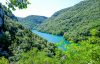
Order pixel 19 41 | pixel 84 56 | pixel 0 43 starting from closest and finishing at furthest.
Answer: pixel 84 56 → pixel 0 43 → pixel 19 41

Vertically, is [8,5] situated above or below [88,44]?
above

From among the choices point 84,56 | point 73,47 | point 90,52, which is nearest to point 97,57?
point 90,52

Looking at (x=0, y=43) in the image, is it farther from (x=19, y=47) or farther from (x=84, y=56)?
(x=84, y=56)

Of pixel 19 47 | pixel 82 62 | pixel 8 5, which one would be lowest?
pixel 19 47

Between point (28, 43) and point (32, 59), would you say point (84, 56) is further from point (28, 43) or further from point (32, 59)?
point (28, 43)

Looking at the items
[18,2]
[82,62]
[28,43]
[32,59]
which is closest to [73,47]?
[82,62]

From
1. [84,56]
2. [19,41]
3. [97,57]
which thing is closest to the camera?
[97,57]

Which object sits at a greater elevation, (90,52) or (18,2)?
(18,2)

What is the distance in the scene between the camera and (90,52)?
11828 mm

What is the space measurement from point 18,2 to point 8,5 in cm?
40

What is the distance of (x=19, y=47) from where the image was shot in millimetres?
99375

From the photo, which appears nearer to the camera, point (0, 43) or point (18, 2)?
point (18, 2)

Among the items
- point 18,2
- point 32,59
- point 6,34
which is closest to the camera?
point 18,2

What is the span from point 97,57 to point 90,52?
1.56 ft
